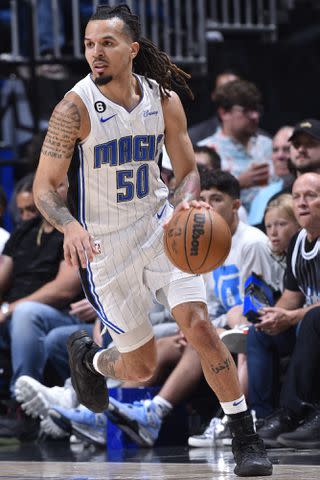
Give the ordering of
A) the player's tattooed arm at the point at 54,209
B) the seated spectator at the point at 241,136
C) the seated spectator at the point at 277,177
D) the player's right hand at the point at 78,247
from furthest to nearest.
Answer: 1. the seated spectator at the point at 241,136
2. the seated spectator at the point at 277,177
3. the player's tattooed arm at the point at 54,209
4. the player's right hand at the point at 78,247

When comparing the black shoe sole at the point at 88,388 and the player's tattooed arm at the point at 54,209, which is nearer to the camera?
the player's tattooed arm at the point at 54,209

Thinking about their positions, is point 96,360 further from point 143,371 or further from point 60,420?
A: point 60,420

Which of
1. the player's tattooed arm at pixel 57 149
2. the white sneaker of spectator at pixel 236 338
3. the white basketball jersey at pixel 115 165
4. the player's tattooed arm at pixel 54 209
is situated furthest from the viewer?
the white sneaker of spectator at pixel 236 338

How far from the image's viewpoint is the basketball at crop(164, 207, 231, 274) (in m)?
4.50

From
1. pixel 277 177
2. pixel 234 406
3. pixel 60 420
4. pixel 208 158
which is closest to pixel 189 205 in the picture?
pixel 234 406

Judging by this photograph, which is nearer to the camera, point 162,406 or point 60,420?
point 162,406

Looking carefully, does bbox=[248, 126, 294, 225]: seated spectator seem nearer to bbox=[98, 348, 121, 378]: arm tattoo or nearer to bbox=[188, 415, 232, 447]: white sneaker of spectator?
bbox=[188, 415, 232, 447]: white sneaker of spectator

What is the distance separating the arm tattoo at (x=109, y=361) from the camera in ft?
17.7

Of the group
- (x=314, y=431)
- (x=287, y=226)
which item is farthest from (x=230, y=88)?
(x=314, y=431)

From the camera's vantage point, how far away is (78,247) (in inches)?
176

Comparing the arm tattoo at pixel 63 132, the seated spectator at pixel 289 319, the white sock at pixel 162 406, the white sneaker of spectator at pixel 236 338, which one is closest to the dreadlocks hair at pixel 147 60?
the arm tattoo at pixel 63 132

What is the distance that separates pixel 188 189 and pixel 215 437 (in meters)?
1.90

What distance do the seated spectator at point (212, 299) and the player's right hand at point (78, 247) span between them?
6.87 feet

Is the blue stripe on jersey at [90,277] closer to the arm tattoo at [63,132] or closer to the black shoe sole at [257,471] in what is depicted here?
the arm tattoo at [63,132]
